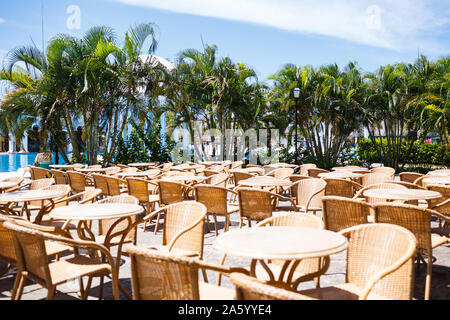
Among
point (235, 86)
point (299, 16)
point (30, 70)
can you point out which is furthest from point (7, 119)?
point (299, 16)

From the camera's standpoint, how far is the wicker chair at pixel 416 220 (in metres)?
3.23

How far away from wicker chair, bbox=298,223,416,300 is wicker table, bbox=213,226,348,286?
238mm

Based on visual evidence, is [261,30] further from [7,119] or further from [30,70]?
[7,119]

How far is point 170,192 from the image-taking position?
5895 mm

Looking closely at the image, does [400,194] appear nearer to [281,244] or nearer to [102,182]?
[281,244]

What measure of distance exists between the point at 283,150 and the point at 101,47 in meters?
8.30

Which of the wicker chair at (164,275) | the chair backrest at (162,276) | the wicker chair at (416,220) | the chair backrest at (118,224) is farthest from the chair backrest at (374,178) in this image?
the chair backrest at (162,276)

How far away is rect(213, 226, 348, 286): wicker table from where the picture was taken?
215cm

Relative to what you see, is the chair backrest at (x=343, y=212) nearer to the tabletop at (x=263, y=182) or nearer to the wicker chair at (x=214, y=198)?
the wicker chair at (x=214, y=198)

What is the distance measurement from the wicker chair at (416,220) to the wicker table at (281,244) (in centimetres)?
97

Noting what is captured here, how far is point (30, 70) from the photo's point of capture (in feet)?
45.4

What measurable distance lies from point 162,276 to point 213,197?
335cm

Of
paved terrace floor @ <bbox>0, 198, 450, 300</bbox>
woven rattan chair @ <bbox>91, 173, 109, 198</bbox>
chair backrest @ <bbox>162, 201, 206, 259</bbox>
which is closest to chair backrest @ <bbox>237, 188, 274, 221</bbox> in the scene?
paved terrace floor @ <bbox>0, 198, 450, 300</bbox>
